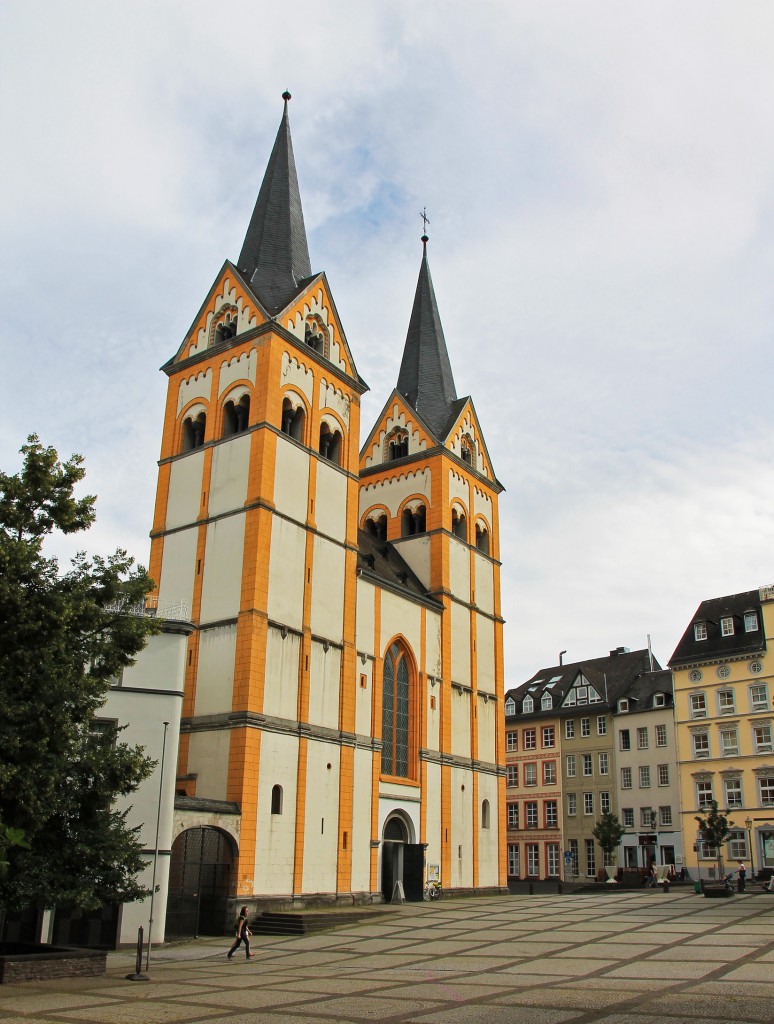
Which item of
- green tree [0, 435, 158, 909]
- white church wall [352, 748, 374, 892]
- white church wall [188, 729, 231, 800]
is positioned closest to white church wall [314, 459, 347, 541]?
white church wall [352, 748, 374, 892]

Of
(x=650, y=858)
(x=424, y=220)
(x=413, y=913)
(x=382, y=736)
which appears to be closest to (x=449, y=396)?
(x=424, y=220)

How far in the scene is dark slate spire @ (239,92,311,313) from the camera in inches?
1713

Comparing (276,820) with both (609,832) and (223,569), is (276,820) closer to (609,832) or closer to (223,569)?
(223,569)

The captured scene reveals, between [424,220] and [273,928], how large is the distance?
46.6 meters

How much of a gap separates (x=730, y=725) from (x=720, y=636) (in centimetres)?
608

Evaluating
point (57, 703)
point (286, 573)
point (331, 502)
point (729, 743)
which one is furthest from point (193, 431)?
point (729, 743)

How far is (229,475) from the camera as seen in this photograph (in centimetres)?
3888

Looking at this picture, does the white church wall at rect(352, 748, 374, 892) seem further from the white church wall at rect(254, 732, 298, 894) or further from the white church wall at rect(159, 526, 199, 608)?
the white church wall at rect(159, 526, 199, 608)

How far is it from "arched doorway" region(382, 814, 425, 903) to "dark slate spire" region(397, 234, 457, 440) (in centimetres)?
2164

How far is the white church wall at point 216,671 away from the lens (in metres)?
34.8

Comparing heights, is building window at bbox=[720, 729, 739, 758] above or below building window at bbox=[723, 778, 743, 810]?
above

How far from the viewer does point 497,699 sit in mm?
51562

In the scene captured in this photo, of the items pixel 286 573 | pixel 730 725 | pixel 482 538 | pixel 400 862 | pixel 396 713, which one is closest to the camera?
pixel 286 573

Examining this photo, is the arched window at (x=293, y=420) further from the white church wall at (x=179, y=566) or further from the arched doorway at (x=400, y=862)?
the arched doorway at (x=400, y=862)
